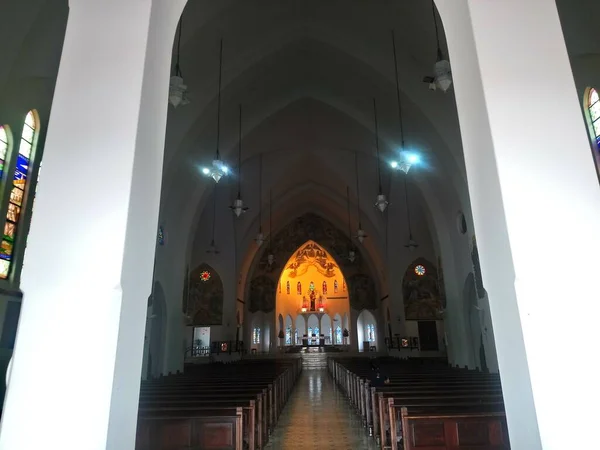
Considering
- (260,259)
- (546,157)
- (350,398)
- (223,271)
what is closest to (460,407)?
(546,157)

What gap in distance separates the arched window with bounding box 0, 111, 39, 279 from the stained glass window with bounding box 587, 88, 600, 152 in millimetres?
12663

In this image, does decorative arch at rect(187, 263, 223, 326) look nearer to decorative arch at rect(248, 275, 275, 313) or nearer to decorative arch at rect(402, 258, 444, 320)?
decorative arch at rect(248, 275, 275, 313)

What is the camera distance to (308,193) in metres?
23.5

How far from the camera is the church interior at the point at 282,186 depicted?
1671 mm

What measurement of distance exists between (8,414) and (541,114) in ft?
9.01

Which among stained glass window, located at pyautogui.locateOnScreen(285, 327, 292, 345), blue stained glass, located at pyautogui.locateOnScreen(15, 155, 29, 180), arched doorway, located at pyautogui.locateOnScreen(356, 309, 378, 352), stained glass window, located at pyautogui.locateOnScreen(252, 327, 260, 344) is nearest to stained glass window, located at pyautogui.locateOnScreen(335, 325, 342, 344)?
stained glass window, located at pyautogui.locateOnScreen(285, 327, 292, 345)

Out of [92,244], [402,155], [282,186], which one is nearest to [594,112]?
[402,155]

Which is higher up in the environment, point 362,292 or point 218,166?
point 218,166

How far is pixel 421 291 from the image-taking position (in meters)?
19.2

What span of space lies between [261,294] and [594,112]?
2115cm

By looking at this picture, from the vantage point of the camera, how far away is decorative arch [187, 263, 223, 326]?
19.8m

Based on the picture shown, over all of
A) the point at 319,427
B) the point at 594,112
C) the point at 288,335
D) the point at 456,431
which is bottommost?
the point at 319,427

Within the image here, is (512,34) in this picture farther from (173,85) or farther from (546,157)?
(173,85)

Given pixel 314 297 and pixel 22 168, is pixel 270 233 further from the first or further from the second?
pixel 22 168
